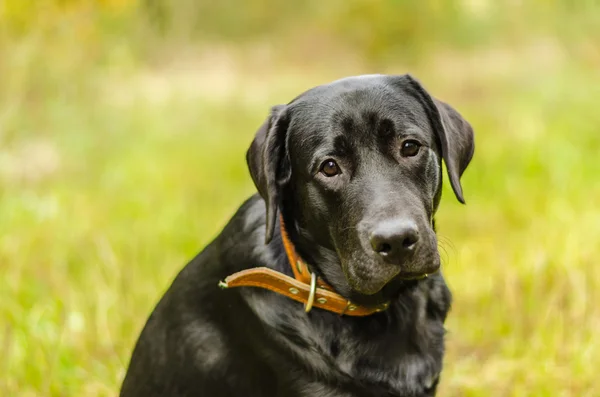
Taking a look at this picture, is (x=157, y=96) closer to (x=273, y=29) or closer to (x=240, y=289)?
(x=273, y=29)

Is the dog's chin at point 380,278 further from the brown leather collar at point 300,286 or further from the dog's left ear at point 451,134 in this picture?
the dog's left ear at point 451,134

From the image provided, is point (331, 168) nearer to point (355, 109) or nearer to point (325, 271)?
point (355, 109)

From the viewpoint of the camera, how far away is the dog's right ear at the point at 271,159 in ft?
8.44

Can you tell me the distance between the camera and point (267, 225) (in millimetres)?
2494

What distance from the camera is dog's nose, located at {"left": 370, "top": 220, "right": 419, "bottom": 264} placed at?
226 centimetres

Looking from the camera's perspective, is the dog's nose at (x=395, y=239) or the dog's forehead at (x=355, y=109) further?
the dog's forehead at (x=355, y=109)

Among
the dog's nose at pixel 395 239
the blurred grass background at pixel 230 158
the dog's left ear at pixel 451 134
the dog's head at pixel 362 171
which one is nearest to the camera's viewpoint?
the dog's nose at pixel 395 239

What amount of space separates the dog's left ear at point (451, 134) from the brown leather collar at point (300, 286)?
1.89 ft

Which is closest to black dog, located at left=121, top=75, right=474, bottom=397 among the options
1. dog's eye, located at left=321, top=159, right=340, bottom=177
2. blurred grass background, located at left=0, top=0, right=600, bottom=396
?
dog's eye, located at left=321, top=159, right=340, bottom=177

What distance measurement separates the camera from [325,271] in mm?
2660

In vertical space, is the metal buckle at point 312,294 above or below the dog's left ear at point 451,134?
below

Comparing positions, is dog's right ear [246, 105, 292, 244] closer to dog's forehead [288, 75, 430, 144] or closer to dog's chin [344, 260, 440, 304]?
dog's forehead [288, 75, 430, 144]

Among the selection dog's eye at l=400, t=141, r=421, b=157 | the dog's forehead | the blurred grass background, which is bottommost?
the blurred grass background

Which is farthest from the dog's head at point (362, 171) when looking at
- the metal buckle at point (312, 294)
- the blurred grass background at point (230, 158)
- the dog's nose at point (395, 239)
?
the blurred grass background at point (230, 158)
